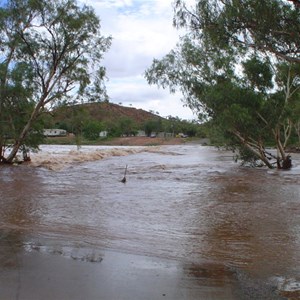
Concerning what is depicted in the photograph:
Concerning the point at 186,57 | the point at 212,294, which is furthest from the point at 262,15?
the point at 186,57

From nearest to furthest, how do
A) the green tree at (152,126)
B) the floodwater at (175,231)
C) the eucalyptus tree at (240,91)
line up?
the floodwater at (175,231), the eucalyptus tree at (240,91), the green tree at (152,126)

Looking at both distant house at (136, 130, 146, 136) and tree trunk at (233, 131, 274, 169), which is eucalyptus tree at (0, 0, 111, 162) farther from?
distant house at (136, 130, 146, 136)

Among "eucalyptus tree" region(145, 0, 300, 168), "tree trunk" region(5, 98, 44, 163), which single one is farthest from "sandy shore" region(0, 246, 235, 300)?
"tree trunk" region(5, 98, 44, 163)

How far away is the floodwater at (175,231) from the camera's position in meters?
4.90

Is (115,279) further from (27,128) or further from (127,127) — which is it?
(127,127)

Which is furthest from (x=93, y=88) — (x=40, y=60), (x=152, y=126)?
(x=152, y=126)

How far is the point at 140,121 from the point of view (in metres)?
151

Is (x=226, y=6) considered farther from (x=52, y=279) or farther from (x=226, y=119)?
(x=226, y=119)

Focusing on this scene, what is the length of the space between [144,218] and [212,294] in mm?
5346

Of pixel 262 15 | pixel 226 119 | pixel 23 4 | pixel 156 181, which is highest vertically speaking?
pixel 23 4

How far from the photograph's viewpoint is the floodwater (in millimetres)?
4898

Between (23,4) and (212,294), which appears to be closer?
(212,294)

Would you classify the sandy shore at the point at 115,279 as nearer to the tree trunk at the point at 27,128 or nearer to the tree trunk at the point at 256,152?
the tree trunk at the point at 256,152

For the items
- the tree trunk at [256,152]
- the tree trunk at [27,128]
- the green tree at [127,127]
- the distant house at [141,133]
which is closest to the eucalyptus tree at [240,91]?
the tree trunk at [256,152]
